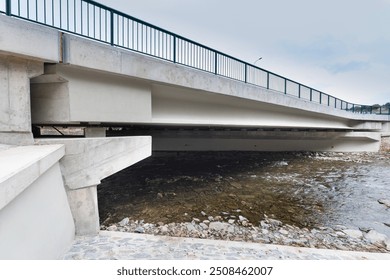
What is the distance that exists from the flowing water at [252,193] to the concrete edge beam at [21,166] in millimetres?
3047

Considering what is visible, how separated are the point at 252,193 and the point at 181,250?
515 cm

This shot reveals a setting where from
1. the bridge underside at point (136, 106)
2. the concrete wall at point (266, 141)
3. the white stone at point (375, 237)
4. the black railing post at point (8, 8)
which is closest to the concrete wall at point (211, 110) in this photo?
the bridge underside at point (136, 106)

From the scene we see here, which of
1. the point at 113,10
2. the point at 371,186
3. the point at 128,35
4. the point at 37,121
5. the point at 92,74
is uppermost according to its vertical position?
the point at 113,10

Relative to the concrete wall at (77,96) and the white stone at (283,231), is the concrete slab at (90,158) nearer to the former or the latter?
the concrete wall at (77,96)

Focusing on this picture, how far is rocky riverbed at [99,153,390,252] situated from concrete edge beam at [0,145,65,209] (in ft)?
9.03

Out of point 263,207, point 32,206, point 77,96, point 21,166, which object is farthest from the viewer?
point 263,207

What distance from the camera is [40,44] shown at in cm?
373

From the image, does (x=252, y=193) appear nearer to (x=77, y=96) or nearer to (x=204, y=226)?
(x=204, y=226)

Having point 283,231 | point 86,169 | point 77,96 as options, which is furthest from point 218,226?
point 77,96

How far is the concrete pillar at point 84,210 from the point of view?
172 inches

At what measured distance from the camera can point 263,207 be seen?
23.5 ft
